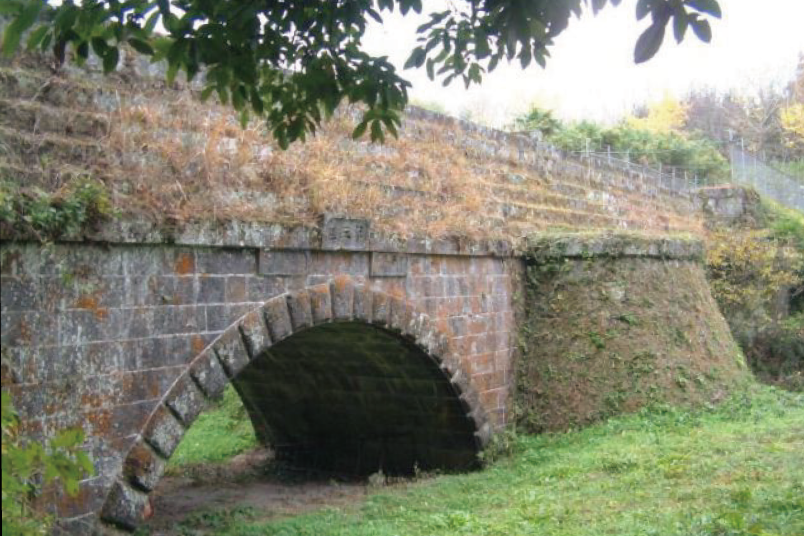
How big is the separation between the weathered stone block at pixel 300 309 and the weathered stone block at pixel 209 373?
3.01 ft

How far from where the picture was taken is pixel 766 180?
23766 mm

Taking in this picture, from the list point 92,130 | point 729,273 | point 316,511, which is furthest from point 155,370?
point 729,273

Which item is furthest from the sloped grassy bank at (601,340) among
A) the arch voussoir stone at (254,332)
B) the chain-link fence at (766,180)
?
the chain-link fence at (766,180)

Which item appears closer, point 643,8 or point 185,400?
point 643,8

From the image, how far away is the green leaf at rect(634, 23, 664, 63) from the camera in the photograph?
327 centimetres

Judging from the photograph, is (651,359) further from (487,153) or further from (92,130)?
(92,130)

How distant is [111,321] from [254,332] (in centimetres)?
130

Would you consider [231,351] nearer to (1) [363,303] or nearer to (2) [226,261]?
(2) [226,261]

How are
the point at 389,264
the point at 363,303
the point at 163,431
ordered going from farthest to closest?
the point at 389,264
the point at 363,303
the point at 163,431

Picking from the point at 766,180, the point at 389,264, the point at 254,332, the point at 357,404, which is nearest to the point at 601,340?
the point at 357,404

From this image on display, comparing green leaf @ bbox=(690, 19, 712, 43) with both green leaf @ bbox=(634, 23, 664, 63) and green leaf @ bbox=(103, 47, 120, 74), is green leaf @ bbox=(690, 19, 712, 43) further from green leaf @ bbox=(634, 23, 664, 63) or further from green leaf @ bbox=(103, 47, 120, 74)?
green leaf @ bbox=(103, 47, 120, 74)

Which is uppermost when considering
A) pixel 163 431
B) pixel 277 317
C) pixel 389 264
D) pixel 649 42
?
pixel 649 42

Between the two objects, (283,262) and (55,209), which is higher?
(55,209)

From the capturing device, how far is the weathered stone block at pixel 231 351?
6.31 m
